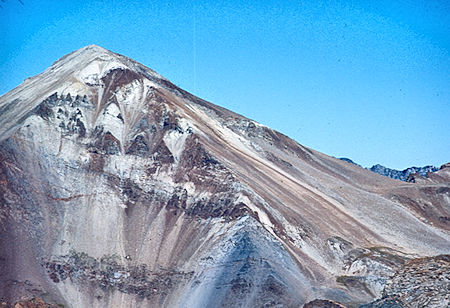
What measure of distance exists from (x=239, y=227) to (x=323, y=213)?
18457 mm

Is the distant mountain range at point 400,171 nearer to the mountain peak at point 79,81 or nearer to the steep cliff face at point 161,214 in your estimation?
the steep cliff face at point 161,214

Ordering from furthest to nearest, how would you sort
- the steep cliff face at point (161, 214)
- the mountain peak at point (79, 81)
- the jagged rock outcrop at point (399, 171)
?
the jagged rock outcrop at point (399, 171)
the mountain peak at point (79, 81)
the steep cliff face at point (161, 214)

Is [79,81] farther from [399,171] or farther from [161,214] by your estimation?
[399,171]

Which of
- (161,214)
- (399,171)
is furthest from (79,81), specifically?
(399,171)

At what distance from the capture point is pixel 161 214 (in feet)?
189

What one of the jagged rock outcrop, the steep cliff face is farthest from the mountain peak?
the jagged rock outcrop

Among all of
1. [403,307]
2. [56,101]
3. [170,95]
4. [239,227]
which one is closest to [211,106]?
[170,95]

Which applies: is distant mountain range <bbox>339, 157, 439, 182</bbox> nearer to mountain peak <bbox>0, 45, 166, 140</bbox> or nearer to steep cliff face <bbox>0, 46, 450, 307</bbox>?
steep cliff face <bbox>0, 46, 450, 307</bbox>

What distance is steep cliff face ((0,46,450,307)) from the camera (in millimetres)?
48125

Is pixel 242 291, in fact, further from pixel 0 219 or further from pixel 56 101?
pixel 56 101

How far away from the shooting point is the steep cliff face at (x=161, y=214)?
48125 millimetres

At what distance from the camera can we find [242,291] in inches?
1796

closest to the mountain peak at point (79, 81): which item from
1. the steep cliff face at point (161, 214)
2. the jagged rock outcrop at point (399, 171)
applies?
the steep cliff face at point (161, 214)

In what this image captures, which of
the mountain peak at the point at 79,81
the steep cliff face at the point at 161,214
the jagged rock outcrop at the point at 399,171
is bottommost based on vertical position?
the steep cliff face at the point at 161,214
